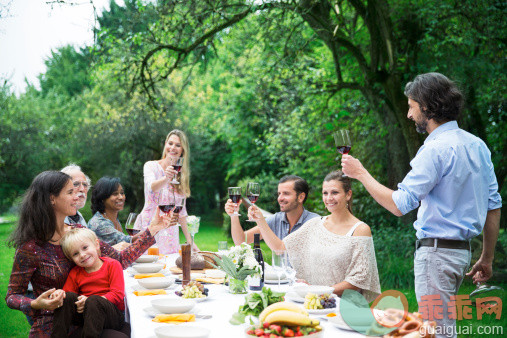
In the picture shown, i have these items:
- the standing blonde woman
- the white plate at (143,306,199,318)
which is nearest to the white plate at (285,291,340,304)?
the white plate at (143,306,199,318)

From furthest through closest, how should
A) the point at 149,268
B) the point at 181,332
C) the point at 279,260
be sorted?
the point at 149,268 < the point at 279,260 < the point at 181,332

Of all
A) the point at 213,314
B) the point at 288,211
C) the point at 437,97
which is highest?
the point at 437,97

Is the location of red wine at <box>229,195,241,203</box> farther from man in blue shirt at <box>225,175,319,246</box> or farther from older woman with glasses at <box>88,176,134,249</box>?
older woman with glasses at <box>88,176,134,249</box>

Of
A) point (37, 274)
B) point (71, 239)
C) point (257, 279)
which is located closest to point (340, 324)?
point (257, 279)

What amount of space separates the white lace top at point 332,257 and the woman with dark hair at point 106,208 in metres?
1.59

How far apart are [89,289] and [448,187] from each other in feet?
6.89

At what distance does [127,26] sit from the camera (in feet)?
27.0

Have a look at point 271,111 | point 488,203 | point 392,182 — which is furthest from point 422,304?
point 271,111

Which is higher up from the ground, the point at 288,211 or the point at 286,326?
the point at 288,211

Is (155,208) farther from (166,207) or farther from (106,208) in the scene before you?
(166,207)

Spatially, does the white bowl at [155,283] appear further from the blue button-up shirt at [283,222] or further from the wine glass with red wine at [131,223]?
the blue button-up shirt at [283,222]

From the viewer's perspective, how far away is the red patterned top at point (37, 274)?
2768 millimetres

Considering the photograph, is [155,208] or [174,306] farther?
[155,208]

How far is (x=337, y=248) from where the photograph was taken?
3520 millimetres
